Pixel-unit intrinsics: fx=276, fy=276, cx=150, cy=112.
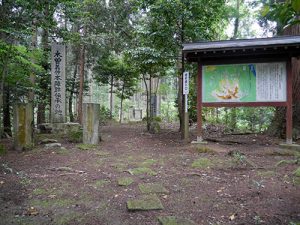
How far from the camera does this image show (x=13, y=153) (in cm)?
734

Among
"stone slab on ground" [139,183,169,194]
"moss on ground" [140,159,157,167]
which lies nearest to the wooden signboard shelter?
"moss on ground" [140,159,157,167]

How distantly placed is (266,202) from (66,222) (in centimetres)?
276

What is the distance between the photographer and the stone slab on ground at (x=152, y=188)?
4484mm

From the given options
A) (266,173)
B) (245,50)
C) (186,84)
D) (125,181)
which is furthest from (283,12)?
(186,84)

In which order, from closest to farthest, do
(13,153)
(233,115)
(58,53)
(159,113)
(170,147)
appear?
1. (13,153)
2. (170,147)
3. (58,53)
4. (233,115)
5. (159,113)

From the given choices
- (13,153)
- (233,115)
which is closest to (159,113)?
(233,115)

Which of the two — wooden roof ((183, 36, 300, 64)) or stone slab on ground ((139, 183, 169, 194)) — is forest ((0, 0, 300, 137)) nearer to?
wooden roof ((183, 36, 300, 64))

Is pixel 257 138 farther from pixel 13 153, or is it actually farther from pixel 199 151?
pixel 13 153

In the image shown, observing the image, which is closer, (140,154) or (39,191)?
(39,191)

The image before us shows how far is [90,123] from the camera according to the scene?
850 cm

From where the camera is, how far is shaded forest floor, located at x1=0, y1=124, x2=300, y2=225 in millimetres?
3598

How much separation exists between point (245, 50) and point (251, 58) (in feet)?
2.02

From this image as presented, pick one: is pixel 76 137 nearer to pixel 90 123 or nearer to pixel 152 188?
pixel 90 123

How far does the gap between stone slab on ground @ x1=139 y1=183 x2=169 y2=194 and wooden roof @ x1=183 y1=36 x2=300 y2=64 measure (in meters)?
4.55
